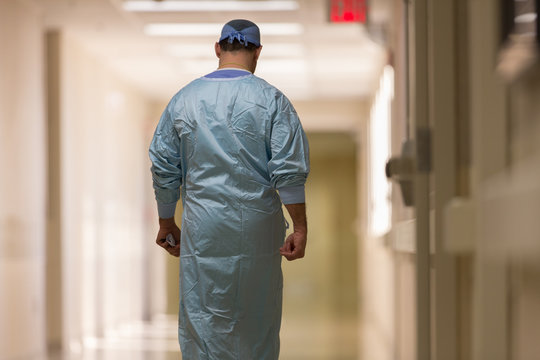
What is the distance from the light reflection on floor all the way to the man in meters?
3.24

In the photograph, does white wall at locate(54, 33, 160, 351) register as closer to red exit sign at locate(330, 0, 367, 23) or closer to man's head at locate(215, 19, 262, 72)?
red exit sign at locate(330, 0, 367, 23)

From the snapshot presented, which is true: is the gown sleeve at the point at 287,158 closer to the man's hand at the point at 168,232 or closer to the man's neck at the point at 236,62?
the man's neck at the point at 236,62

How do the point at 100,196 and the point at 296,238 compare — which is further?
the point at 100,196

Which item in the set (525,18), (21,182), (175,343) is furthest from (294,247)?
(175,343)

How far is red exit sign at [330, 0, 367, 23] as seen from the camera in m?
4.66

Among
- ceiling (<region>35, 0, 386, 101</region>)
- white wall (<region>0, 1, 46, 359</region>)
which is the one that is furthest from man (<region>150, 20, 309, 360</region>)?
white wall (<region>0, 1, 46, 359</region>)

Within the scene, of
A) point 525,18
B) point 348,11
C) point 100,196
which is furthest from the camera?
point 100,196

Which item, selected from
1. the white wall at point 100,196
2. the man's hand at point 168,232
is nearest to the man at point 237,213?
the man's hand at point 168,232

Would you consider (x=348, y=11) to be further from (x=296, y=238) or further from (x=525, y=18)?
(x=525, y=18)

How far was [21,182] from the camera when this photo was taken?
577 centimetres

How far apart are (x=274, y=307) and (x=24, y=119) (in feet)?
13.4

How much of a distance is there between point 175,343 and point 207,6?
2727mm

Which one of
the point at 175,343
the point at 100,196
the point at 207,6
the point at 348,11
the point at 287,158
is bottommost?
the point at 175,343

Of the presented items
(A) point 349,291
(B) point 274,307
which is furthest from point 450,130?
(A) point 349,291
